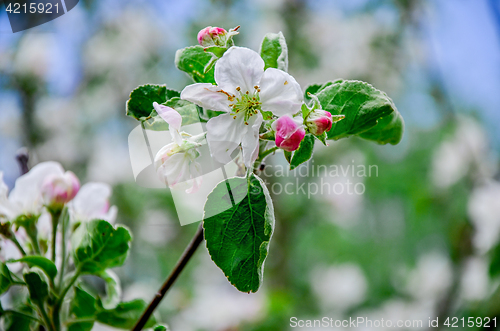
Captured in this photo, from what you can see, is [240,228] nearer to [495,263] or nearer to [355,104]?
[355,104]

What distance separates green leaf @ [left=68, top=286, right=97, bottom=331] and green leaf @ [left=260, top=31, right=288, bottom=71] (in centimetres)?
39

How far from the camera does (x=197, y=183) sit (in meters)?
0.40

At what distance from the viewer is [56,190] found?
1.65 ft

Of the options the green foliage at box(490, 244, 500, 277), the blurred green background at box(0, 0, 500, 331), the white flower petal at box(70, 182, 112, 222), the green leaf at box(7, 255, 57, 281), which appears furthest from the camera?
the blurred green background at box(0, 0, 500, 331)

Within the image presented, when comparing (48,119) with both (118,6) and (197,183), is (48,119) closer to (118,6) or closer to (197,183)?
(118,6)

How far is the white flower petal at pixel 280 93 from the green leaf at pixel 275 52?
5 cm

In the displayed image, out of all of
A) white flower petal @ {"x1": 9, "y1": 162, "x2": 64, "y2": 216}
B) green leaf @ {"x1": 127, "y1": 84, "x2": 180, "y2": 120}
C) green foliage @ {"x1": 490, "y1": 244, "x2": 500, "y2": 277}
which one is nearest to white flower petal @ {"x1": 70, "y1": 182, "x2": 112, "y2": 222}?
white flower petal @ {"x1": 9, "y1": 162, "x2": 64, "y2": 216}

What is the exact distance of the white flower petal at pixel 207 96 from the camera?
0.38 metres

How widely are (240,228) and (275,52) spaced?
196 mm

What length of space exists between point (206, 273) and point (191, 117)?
8.80 feet

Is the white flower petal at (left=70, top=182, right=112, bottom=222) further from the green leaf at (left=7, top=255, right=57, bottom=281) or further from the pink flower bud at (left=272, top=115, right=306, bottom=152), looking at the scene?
the pink flower bud at (left=272, top=115, right=306, bottom=152)

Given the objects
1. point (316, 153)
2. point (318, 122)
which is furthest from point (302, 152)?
point (316, 153)

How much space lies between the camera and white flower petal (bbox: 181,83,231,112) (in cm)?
38

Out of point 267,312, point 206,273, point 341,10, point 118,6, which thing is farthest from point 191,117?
point 206,273
